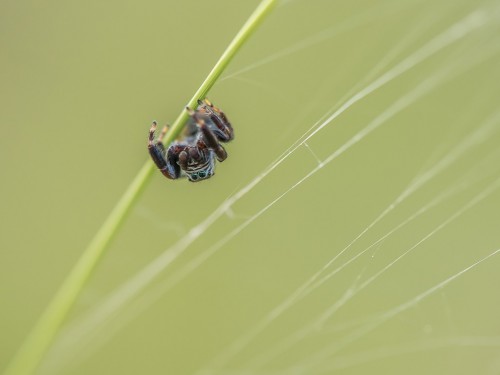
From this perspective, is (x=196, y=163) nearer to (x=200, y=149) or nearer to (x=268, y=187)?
(x=200, y=149)

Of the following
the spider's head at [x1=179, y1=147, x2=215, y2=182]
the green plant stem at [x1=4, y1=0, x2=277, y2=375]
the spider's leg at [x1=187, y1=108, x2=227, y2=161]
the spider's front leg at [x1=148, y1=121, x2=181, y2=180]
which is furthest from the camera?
the spider's head at [x1=179, y1=147, x2=215, y2=182]

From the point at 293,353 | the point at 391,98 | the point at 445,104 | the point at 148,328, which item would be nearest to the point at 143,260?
the point at 148,328

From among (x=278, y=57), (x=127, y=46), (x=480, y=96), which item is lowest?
(x=480, y=96)

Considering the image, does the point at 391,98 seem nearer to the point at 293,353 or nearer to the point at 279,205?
the point at 279,205

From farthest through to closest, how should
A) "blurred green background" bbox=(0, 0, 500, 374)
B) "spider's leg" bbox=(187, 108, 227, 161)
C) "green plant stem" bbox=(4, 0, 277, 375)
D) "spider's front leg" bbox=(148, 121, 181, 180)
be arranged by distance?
1. "blurred green background" bbox=(0, 0, 500, 374)
2. "spider's leg" bbox=(187, 108, 227, 161)
3. "spider's front leg" bbox=(148, 121, 181, 180)
4. "green plant stem" bbox=(4, 0, 277, 375)

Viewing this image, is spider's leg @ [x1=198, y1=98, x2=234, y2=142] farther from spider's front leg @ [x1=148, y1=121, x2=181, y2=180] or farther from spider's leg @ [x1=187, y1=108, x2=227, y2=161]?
spider's front leg @ [x1=148, y1=121, x2=181, y2=180]

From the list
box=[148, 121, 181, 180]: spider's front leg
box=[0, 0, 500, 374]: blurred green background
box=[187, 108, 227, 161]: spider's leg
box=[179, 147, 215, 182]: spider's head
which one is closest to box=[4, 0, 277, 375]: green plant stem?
box=[148, 121, 181, 180]: spider's front leg

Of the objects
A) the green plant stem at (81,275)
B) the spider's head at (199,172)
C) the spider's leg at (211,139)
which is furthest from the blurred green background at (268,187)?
the green plant stem at (81,275)

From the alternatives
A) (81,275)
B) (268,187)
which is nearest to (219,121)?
(81,275)
